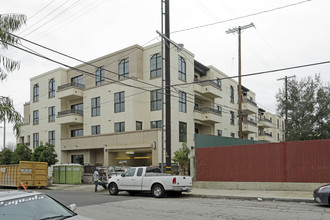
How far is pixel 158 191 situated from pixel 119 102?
1991cm

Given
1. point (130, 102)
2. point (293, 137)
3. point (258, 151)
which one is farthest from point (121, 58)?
point (258, 151)

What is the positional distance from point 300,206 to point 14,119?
10563 mm

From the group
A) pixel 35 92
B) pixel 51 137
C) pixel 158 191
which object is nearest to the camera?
pixel 158 191

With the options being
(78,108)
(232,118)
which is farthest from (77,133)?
(232,118)

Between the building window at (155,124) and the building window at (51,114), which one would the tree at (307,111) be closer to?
the building window at (155,124)

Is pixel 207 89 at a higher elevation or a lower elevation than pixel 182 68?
lower

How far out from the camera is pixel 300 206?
12641 millimetres

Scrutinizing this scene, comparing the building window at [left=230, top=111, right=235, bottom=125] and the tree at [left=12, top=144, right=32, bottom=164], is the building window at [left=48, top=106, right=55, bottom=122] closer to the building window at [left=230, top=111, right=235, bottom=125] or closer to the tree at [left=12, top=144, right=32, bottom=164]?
the tree at [left=12, top=144, right=32, bottom=164]

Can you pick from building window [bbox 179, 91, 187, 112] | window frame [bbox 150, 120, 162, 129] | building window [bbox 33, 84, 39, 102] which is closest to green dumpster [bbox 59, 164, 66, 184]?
window frame [bbox 150, 120, 162, 129]

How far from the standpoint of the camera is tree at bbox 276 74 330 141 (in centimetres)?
2838

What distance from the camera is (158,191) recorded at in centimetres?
1675

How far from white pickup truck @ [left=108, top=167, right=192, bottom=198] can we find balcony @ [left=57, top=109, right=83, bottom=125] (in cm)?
2220

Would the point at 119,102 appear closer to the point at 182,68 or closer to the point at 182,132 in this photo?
the point at 182,132

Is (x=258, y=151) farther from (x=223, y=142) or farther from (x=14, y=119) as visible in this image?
(x=14, y=119)
